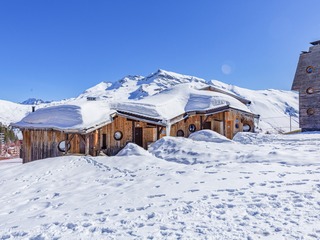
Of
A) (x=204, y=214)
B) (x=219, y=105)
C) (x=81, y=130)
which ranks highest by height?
(x=219, y=105)

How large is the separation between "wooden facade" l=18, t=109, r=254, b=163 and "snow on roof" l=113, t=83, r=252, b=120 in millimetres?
584

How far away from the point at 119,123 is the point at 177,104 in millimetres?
6435

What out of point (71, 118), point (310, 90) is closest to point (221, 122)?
point (310, 90)

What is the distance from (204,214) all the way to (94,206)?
8.72 feet

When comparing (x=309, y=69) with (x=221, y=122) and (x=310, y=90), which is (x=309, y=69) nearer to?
(x=310, y=90)

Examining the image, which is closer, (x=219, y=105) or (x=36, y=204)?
(x=36, y=204)

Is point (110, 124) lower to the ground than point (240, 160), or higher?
higher

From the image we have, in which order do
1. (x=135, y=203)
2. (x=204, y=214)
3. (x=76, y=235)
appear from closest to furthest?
(x=76, y=235), (x=204, y=214), (x=135, y=203)

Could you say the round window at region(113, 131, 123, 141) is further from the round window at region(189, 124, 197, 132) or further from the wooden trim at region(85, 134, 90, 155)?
the round window at region(189, 124, 197, 132)

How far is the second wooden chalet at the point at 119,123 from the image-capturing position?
51.3ft

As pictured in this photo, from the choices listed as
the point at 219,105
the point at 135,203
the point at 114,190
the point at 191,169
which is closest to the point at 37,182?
the point at 114,190

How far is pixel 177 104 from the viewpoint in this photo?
21.9 m

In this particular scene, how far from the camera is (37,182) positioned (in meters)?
8.66

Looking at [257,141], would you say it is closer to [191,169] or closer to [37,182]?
[191,169]
